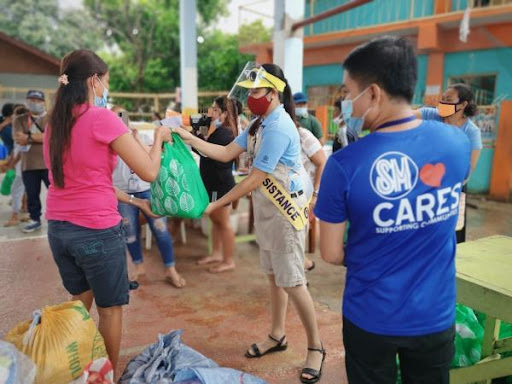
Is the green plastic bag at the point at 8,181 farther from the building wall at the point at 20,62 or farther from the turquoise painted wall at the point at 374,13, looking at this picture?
the building wall at the point at 20,62

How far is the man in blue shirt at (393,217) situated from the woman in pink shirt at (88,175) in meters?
1.04

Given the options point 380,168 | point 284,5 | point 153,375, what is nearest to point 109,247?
point 153,375

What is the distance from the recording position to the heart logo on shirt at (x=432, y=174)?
4.13 feet

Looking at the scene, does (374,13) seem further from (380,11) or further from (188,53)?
(188,53)

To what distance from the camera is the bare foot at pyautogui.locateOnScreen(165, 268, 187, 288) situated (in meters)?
3.93

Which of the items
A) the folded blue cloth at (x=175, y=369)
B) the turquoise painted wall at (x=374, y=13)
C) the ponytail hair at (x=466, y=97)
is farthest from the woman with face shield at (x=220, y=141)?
the turquoise painted wall at (x=374, y=13)

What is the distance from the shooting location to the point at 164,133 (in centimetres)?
234

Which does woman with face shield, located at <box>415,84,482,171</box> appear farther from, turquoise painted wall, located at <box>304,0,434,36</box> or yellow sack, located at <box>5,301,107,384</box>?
turquoise painted wall, located at <box>304,0,434,36</box>

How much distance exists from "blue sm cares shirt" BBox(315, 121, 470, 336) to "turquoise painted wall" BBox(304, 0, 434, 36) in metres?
9.89

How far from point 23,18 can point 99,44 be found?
5.36 metres

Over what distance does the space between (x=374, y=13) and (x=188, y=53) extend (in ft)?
15.7

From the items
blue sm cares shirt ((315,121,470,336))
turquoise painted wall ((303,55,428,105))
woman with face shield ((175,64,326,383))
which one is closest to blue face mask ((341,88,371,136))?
blue sm cares shirt ((315,121,470,336))

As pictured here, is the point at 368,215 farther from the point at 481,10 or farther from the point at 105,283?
the point at 481,10

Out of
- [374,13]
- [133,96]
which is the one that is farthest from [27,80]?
[374,13]
